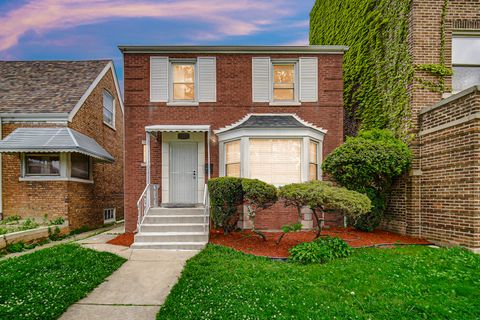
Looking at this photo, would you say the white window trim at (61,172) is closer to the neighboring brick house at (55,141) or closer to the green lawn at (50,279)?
the neighboring brick house at (55,141)

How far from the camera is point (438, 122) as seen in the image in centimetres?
761

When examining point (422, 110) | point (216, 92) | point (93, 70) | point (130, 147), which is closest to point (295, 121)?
point (216, 92)

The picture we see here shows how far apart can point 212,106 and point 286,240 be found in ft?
16.6

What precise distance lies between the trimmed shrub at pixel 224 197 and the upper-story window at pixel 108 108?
28.2 ft

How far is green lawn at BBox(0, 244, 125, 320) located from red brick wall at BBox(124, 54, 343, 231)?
12.3 feet

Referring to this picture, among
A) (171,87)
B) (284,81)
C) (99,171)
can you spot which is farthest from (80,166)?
(284,81)

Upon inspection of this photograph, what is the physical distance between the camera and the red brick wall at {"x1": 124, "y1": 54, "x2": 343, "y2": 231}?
9672 millimetres

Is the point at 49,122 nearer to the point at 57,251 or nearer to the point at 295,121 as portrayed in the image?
the point at 57,251

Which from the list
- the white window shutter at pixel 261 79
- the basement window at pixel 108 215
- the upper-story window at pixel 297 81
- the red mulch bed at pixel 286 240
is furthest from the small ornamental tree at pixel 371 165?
the basement window at pixel 108 215

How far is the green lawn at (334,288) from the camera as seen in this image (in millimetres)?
3711

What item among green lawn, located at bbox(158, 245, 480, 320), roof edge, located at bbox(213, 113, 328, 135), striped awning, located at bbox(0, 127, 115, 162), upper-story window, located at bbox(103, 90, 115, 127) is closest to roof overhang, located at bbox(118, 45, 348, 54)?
roof edge, located at bbox(213, 113, 328, 135)

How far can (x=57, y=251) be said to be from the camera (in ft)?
21.0

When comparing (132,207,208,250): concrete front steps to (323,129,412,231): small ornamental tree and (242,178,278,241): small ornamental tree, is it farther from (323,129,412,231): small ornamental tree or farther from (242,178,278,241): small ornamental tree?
(323,129,412,231): small ornamental tree

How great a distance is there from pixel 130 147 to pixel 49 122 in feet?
10.6
